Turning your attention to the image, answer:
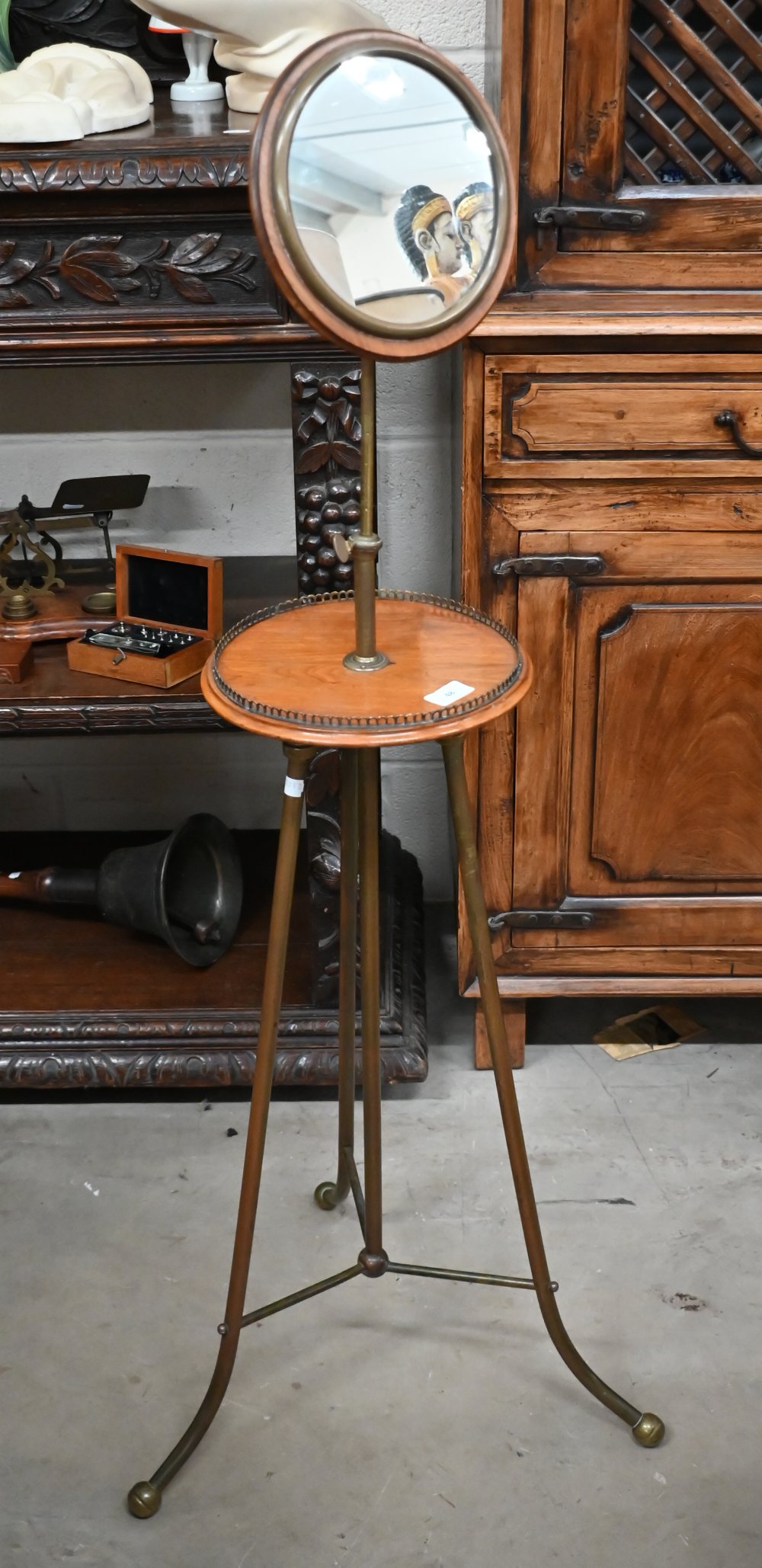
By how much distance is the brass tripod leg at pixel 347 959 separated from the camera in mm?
1650

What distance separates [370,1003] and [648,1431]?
2.00 feet

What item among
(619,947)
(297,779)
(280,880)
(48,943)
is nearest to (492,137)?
(297,779)

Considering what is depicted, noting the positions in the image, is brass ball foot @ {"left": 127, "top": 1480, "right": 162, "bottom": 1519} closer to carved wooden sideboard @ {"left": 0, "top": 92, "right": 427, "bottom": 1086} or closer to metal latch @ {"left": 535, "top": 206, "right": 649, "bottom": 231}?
carved wooden sideboard @ {"left": 0, "top": 92, "right": 427, "bottom": 1086}

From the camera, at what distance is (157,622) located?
216 cm

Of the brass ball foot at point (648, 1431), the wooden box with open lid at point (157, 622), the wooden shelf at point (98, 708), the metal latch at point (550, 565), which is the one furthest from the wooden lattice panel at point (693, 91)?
the brass ball foot at point (648, 1431)

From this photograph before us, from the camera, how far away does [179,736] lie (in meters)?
2.70

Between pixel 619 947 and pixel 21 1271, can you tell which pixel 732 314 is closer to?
pixel 619 947

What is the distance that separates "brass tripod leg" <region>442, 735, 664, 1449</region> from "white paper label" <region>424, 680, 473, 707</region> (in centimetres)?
9

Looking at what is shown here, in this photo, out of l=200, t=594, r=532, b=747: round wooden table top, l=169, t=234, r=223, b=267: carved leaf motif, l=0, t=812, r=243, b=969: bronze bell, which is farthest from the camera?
l=0, t=812, r=243, b=969: bronze bell

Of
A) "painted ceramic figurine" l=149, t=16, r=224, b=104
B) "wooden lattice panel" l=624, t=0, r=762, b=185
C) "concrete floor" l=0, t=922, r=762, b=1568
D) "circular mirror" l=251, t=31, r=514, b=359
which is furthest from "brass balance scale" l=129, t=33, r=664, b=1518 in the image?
"painted ceramic figurine" l=149, t=16, r=224, b=104

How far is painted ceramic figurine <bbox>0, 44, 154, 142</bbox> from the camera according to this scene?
174 centimetres

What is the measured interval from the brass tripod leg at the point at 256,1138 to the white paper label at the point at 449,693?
14 centimetres

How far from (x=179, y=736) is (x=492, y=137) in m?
1.58

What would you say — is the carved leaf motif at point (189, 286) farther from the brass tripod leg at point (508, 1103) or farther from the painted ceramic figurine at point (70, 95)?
the brass tripod leg at point (508, 1103)
